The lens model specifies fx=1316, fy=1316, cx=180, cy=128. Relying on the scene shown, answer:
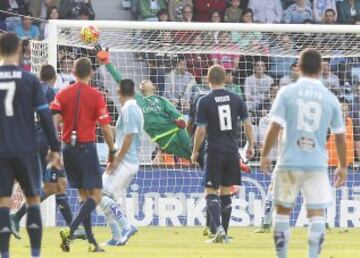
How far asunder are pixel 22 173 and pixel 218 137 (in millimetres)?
4943

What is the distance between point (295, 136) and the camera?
11906mm

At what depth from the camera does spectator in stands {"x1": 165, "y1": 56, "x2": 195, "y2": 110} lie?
2209 centimetres

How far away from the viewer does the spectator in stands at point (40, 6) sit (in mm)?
25578

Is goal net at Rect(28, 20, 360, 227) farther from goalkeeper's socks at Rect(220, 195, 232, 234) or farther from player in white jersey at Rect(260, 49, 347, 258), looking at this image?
player in white jersey at Rect(260, 49, 347, 258)

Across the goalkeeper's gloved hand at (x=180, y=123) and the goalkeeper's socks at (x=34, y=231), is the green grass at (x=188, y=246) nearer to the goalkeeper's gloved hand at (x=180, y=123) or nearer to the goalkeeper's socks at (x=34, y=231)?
the goalkeeper's gloved hand at (x=180, y=123)

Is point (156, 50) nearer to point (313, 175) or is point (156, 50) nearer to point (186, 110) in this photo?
point (186, 110)

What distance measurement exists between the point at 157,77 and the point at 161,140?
254 cm

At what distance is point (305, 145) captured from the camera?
469 inches

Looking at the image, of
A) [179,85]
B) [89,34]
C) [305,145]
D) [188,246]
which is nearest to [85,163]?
[188,246]

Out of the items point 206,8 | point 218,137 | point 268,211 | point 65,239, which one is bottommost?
point 268,211

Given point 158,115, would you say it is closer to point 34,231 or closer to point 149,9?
point 149,9

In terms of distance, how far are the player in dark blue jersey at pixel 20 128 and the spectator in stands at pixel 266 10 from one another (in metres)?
14.9

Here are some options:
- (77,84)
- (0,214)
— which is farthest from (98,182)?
(0,214)

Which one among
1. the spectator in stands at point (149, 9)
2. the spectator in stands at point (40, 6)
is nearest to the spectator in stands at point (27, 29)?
the spectator in stands at point (40, 6)
